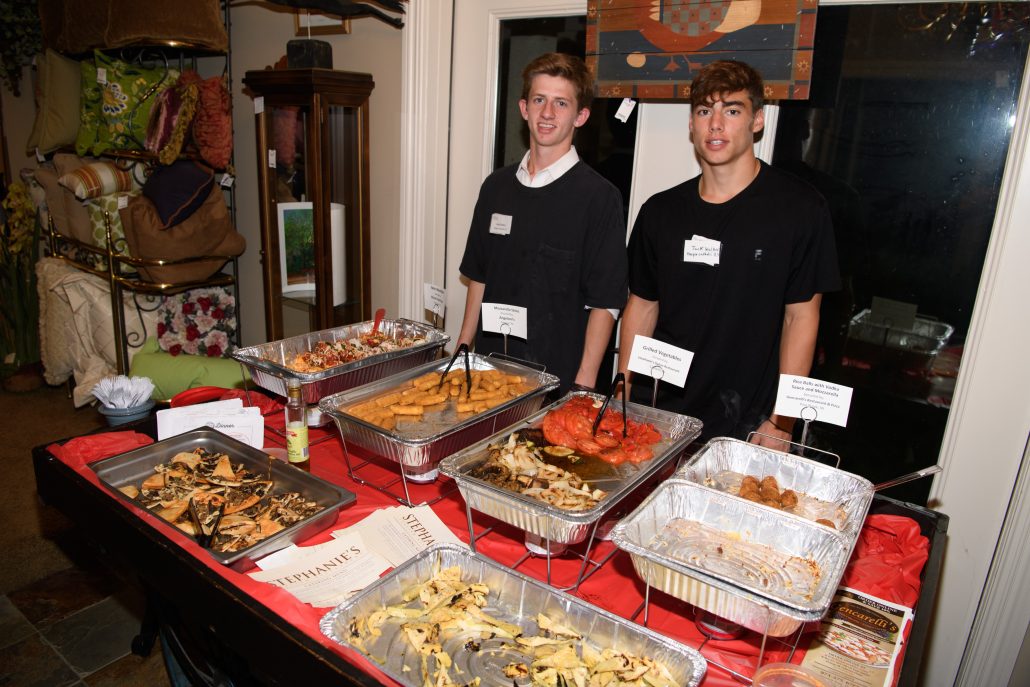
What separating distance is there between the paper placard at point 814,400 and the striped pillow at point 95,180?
345 cm

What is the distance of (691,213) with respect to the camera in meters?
1.89

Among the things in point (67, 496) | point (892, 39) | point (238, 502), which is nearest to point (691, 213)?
point (892, 39)

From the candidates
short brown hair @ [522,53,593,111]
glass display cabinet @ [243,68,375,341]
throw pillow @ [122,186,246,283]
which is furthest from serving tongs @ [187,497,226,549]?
throw pillow @ [122,186,246,283]

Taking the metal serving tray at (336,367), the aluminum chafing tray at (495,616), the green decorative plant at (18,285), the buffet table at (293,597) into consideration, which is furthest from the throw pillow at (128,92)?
the aluminum chafing tray at (495,616)

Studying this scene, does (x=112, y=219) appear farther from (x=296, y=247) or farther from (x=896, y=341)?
(x=896, y=341)

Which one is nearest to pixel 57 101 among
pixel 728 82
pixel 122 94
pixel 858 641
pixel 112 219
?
→ pixel 122 94

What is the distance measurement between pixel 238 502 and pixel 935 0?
2.12 metres

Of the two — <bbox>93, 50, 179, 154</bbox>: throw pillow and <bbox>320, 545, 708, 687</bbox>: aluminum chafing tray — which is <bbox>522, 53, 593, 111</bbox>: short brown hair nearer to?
<bbox>320, 545, 708, 687</bbox>: aluminum chafing tray

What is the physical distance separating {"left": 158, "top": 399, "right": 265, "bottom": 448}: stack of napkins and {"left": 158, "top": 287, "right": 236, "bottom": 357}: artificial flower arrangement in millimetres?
2252

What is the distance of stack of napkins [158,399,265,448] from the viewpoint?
162cm

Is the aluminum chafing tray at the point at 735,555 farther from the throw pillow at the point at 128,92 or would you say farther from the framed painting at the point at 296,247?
the throw pillow at the point at 128,92

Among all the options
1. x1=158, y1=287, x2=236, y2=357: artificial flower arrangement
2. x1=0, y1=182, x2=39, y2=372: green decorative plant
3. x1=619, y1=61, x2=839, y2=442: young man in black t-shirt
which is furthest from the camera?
x1=0, y1=182, x2=39, y2=372: green decorative plant

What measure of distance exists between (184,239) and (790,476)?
10.3ft

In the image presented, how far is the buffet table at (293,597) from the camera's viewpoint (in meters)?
1.03
